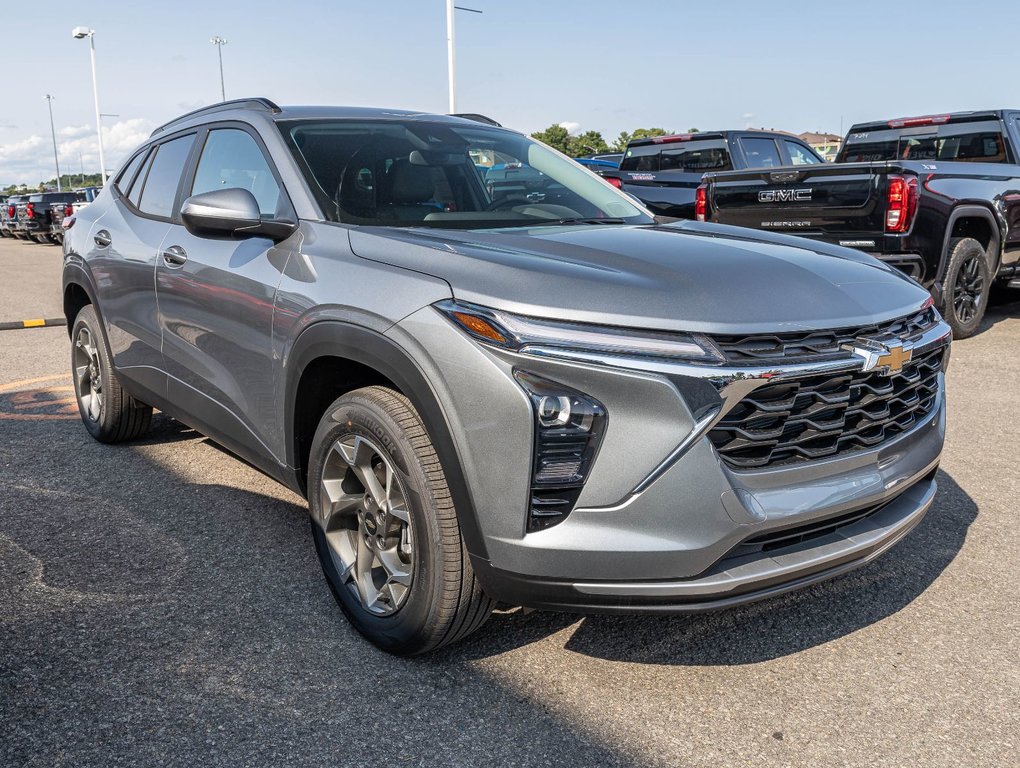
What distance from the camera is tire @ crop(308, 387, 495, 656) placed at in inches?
101

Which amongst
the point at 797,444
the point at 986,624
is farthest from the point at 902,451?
the point at 986,624

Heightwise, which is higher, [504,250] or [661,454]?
[504,250]

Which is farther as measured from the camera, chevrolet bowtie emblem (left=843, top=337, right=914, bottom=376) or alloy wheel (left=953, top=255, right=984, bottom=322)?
alloy wheel (left=953, top=255, right=984, bottom=322)

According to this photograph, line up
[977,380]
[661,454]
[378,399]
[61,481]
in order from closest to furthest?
[661,454]
[378,399]
[61,481]
[977,380]

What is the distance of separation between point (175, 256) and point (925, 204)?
584 cm

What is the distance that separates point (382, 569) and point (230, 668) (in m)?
0.53

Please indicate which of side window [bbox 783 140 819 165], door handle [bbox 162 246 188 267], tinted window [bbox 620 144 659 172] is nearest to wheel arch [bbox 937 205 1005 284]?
side window [bbox 783 140 819 165]

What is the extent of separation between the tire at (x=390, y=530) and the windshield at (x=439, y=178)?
0.79 meters

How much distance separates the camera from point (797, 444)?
2.50 m

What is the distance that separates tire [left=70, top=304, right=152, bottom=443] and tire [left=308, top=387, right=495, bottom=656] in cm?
231

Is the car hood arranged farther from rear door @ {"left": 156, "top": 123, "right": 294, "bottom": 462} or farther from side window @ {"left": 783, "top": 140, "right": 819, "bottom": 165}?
side window @ {"left": 783, "top": 140, "right": 819, "bottom": 165}

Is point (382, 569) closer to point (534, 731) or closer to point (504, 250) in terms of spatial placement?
point (534, 731)

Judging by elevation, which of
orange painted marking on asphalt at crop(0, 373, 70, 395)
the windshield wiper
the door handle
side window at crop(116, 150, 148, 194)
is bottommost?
orange painted marking on asphalt at crop(0, 373, 70, 395)

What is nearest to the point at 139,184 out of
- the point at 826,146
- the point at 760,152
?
the point at 760,152
